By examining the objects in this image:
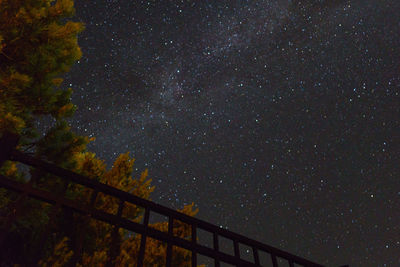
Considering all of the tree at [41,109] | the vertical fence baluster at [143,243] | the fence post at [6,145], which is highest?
the tree at [41,109]

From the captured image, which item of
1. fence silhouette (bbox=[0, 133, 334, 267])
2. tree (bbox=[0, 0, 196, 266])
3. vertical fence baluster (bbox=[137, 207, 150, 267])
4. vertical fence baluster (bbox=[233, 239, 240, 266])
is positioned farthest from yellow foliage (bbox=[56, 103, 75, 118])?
vertical fence baluster (bbox=[233, 239, 240, 266])

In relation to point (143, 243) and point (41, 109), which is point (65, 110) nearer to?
point (41, 109)

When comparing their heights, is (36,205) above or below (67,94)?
below

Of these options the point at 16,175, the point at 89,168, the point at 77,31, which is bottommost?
the point at 16,175

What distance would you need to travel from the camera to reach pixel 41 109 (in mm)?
5508

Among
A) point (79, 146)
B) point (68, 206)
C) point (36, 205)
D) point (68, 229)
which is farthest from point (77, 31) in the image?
point (68, 229)

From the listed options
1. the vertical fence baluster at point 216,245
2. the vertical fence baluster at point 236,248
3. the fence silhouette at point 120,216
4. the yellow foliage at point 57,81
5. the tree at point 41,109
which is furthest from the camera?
the yellow foliage at point 57,81

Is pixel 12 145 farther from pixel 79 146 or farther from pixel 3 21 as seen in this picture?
pixel 79 146

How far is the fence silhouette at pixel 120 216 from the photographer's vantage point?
7.24 feet

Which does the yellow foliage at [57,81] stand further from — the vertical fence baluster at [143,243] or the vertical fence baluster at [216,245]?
the vertical fence baluster at [216,245]

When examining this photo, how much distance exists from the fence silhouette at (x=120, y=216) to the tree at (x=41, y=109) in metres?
1.12

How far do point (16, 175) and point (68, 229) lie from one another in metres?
2.11

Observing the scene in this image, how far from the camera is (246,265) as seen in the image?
267 cm

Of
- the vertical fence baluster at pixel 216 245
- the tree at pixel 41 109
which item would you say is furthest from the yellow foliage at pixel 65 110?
the vertical fence baluster at pixel 216 245
